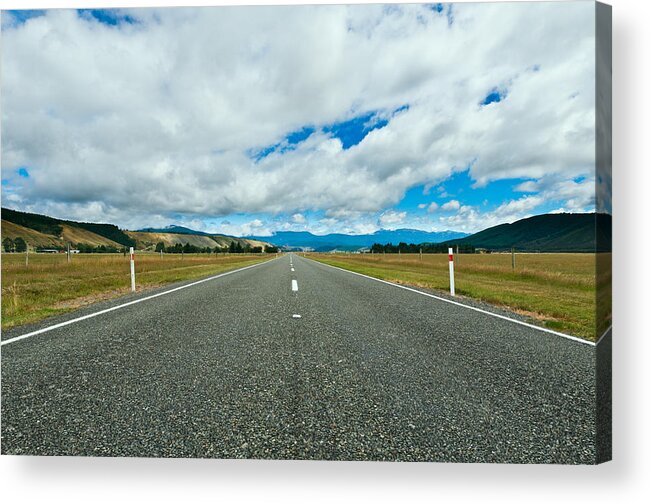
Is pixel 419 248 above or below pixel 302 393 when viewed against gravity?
above

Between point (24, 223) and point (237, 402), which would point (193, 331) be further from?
point (24, 223)

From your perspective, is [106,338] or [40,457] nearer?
[40,457]

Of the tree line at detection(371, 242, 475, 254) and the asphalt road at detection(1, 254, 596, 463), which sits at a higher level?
the tree line at detection(371, 242, 475, 254)

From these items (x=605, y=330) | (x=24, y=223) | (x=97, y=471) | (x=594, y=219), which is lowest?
(x=97, y=471)

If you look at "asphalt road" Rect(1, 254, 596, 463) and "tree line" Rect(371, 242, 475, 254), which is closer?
"asphalt road" Rect(1, 254, 596, 463)

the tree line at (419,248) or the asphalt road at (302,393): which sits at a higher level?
the tree line at (419,248)

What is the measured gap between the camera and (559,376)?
3.38 m

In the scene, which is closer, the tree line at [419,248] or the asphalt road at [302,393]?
the asphalt road at [302,393]

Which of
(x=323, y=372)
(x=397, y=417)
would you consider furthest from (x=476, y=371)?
(x=323, y=372)

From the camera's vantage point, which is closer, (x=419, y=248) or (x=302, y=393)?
(x=302, y=393)

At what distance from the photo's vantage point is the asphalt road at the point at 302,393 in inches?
88.3

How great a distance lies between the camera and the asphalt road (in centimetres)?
224

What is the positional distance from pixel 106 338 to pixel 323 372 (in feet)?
11.3

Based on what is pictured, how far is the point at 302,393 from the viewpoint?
9.77 ft
